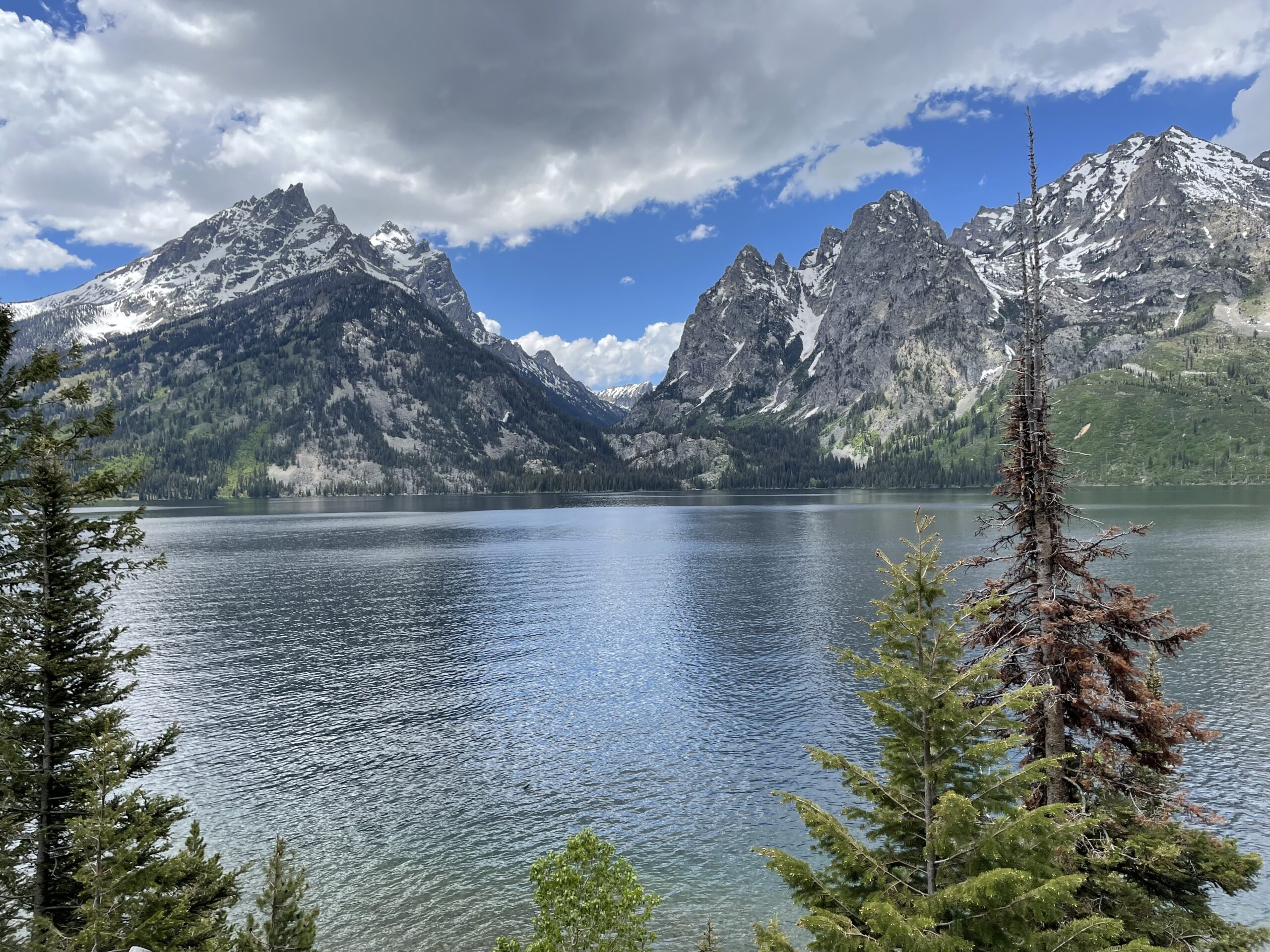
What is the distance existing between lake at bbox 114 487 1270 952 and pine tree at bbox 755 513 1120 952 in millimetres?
17177

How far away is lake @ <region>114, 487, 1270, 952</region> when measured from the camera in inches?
1390

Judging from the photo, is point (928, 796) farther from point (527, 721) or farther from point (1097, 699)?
point (527, 721)

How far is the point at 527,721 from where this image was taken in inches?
2249

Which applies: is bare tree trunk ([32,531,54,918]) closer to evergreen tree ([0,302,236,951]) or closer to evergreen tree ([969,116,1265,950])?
evergreen tree ([0,302,236,951])

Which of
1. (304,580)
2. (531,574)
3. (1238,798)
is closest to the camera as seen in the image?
(1238,798)

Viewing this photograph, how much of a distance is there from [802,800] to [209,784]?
4762 centimetres

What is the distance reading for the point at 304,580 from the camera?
123m

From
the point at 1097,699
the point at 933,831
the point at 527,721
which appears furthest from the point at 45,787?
the point at 527,721

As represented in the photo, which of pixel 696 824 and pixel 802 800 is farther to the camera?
pixel 696 824

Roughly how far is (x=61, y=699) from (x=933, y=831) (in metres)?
21.5

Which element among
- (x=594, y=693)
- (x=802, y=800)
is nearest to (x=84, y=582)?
(x=802, y=800)

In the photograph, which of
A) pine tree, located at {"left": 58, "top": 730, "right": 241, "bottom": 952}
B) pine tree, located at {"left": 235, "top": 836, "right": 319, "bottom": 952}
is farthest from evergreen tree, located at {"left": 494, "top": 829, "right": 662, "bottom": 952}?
pine tree, located at {"left": 235, "top": 836, "right": 319, "bottom": 952}

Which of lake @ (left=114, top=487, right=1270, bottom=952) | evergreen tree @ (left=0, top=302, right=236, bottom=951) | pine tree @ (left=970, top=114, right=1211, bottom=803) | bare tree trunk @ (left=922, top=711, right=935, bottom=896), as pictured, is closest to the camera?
bare tree trunk @ (left=922, top=711, right=935, bottom=896)

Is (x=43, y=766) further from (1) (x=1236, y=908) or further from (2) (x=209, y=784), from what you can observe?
(1) (x=1236, y=908)
